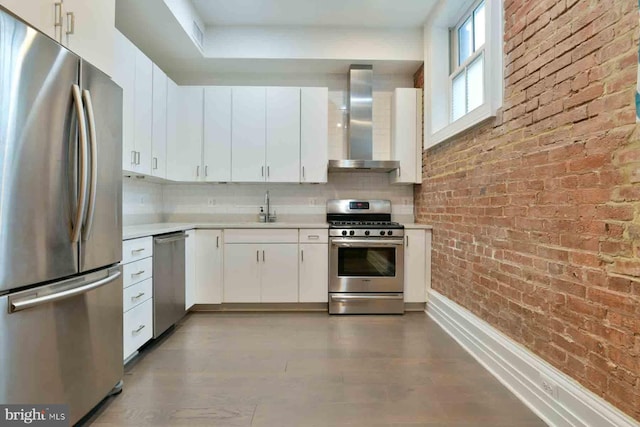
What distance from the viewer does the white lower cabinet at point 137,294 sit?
209cm

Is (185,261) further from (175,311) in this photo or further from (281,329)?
(281,329)

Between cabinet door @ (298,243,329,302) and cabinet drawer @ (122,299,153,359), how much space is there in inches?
57.1

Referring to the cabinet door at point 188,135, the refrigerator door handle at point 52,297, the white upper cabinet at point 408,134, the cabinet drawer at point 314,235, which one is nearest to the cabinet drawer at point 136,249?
the refrigerator door handle at point 52,297

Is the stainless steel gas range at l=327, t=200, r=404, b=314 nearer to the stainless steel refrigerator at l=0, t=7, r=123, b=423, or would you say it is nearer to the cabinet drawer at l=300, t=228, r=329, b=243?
the cabinet drawer at l=300, t=228, r=329, b=243

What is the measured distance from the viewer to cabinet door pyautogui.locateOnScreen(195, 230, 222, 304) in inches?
130

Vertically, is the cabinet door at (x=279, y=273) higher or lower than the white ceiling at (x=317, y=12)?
lower

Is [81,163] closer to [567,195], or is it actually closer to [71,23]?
[71,23]

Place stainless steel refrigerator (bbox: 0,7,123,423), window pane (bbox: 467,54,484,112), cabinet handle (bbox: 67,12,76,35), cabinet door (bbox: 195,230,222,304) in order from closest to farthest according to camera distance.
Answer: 1. stainless steel refrigerator (bbox: 0,7,123,423)
2. cabinet handle (bbox: 67,12,76,35)
3. window pane (bbox: 467,54,484,112)
4. cabinet door (bbox: 195,230,222,304)

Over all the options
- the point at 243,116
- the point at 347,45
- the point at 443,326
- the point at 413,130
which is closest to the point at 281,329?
the point at 443,326

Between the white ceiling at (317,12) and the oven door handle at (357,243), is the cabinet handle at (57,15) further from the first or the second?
the oven door handle at (357,243)

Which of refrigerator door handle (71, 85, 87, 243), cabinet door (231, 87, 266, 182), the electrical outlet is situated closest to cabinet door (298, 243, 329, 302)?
cabinet door (231, 87, 266, 182)

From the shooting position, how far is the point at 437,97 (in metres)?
3.32

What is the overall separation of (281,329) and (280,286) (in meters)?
0.53

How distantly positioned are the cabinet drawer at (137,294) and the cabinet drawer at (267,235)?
1063mm
